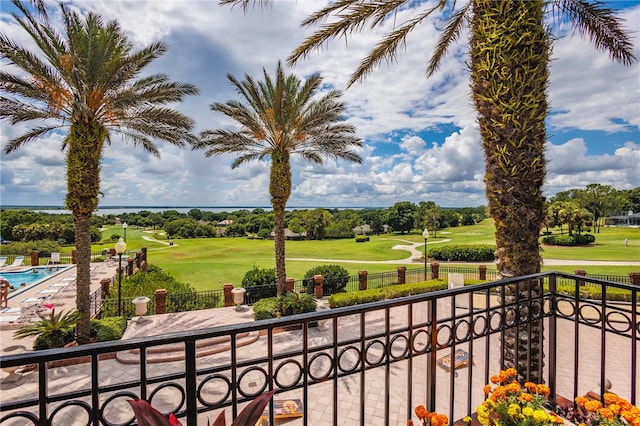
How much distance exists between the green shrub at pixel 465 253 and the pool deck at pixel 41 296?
2814 cm

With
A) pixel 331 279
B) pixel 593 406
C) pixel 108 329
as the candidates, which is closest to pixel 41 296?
pixel 108 329

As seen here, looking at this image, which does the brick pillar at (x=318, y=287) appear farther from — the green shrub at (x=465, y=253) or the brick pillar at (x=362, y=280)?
the green shrub at (x=465, y=253)

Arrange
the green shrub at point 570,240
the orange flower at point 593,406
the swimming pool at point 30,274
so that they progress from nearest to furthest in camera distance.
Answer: the orange flower at point 593,406, the swimming pool at point 30,274, the green shrub at point 570,240

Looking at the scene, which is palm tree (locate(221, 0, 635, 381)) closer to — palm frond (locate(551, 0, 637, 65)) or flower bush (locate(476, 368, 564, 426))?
palm frond (locate(551, 0, 637, 65))

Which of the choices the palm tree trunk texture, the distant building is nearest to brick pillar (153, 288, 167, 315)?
the palm tree trunk texture

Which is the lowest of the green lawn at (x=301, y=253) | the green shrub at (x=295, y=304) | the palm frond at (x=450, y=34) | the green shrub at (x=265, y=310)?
the green lawn at (x=301, y=253)

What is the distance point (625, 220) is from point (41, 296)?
189 ft

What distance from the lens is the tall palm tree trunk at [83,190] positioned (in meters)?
8.80

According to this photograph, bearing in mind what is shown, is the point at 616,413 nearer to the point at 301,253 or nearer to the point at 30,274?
the point at 30,274

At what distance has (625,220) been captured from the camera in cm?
4025

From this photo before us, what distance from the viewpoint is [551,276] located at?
3.05 metres

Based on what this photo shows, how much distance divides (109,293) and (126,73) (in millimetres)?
11004

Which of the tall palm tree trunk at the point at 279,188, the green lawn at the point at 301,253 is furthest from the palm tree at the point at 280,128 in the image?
the green lawn at the point at 301,253

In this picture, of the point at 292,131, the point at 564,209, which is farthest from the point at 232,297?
the point at 564,209
